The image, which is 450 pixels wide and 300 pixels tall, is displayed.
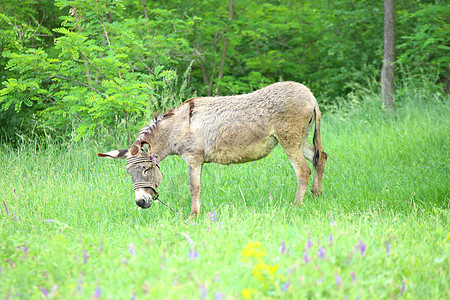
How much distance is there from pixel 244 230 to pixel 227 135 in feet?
6.64

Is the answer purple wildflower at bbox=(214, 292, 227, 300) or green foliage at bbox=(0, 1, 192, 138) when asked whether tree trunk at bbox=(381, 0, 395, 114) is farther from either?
purple wildflower at bbox=(214, 292, 227, 300)

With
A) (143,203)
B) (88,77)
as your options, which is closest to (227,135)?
(143,203)

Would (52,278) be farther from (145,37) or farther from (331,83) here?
(331,83)

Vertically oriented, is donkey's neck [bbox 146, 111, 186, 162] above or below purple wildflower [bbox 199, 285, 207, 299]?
below

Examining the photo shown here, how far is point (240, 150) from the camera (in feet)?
18.5

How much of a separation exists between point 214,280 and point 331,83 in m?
11.8

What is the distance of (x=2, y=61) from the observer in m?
9.15

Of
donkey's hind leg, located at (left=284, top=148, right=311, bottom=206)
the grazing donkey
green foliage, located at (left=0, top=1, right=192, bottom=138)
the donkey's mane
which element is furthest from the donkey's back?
green foliage, located at (left=0, top=1, right=192, bottom=138)

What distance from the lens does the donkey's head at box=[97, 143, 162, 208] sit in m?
5.39

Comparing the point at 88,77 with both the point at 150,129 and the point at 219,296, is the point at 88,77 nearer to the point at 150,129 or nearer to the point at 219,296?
the point at 150,129

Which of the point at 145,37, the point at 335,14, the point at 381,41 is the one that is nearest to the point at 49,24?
the point at 145,37

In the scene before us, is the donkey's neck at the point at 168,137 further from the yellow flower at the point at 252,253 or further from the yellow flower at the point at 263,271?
the yellow flower at the point at 263,271

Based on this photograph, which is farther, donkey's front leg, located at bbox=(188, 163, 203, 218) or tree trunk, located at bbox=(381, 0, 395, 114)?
tree trunk, located at bbox=(381, 0, 395, 114)

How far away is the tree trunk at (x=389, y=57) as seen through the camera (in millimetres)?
9461
